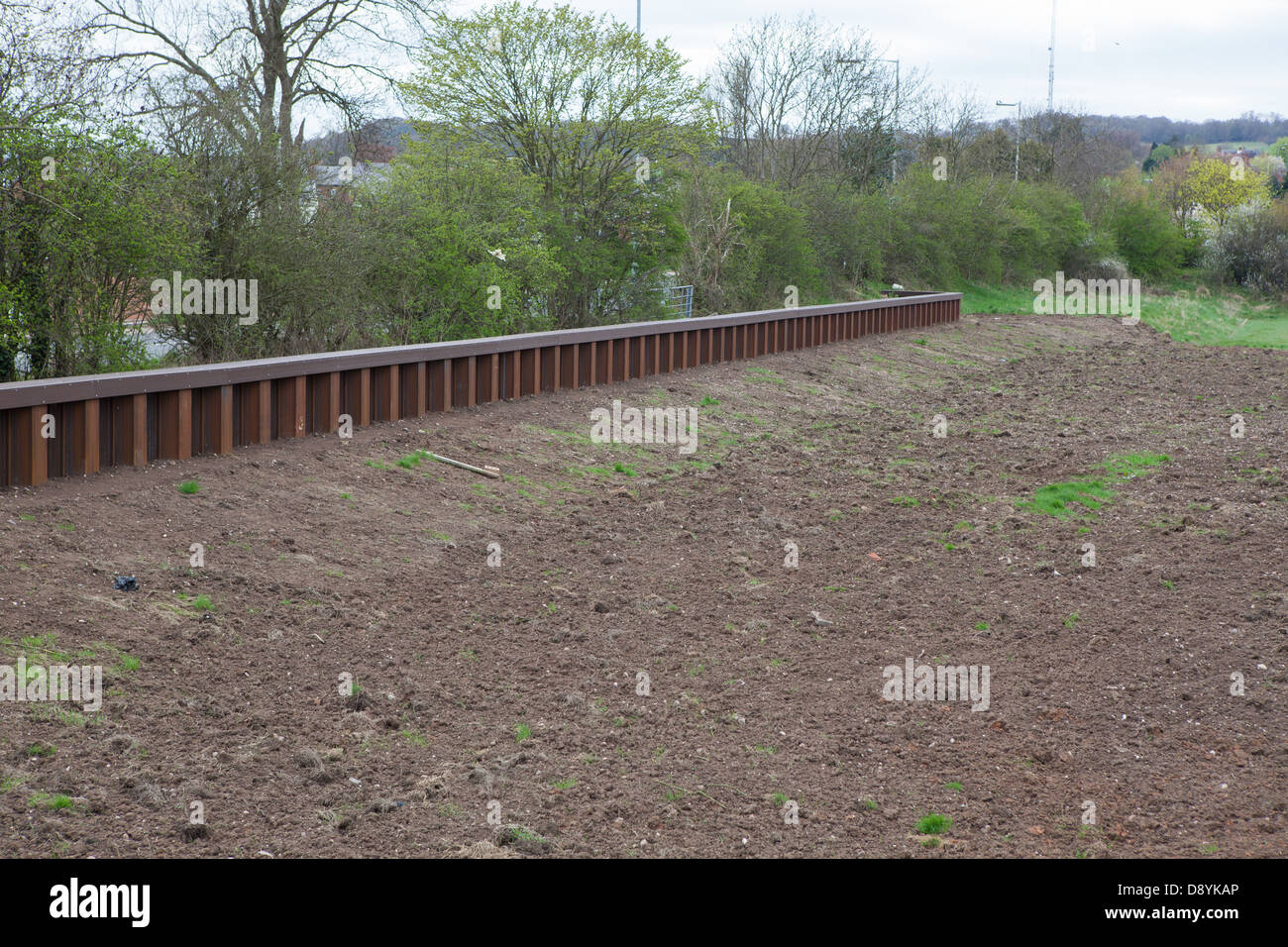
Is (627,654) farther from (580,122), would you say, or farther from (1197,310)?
(1197,310)

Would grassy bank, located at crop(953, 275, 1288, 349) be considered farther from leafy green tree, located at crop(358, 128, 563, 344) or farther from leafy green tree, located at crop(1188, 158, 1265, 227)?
leafy green tree, located at crop(1188, 158, 1265, 227)

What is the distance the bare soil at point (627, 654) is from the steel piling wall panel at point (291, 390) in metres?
0.30

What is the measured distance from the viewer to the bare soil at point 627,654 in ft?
16.8

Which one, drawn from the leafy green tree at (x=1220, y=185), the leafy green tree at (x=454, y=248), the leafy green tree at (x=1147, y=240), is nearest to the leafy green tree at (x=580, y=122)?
the leafy green tree at (x=454, y=248)

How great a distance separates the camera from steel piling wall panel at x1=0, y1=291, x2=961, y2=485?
8.70m

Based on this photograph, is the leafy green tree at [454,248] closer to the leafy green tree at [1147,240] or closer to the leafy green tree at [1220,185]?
the leafy green tree at [1147,240]

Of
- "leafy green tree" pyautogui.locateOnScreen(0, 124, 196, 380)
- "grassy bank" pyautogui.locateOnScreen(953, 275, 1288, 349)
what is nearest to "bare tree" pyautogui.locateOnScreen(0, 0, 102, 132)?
"leafy green tree" pyautogui.locateOnScreen(0, 124, 196, 380)

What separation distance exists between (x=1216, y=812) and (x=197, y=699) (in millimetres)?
5042

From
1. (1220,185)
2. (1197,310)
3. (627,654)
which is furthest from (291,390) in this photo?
(1220,185)

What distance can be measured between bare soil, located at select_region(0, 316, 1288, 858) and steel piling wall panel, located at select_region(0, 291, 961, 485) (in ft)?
0.98

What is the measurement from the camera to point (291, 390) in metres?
11.1

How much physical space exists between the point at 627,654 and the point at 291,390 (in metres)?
5.32
